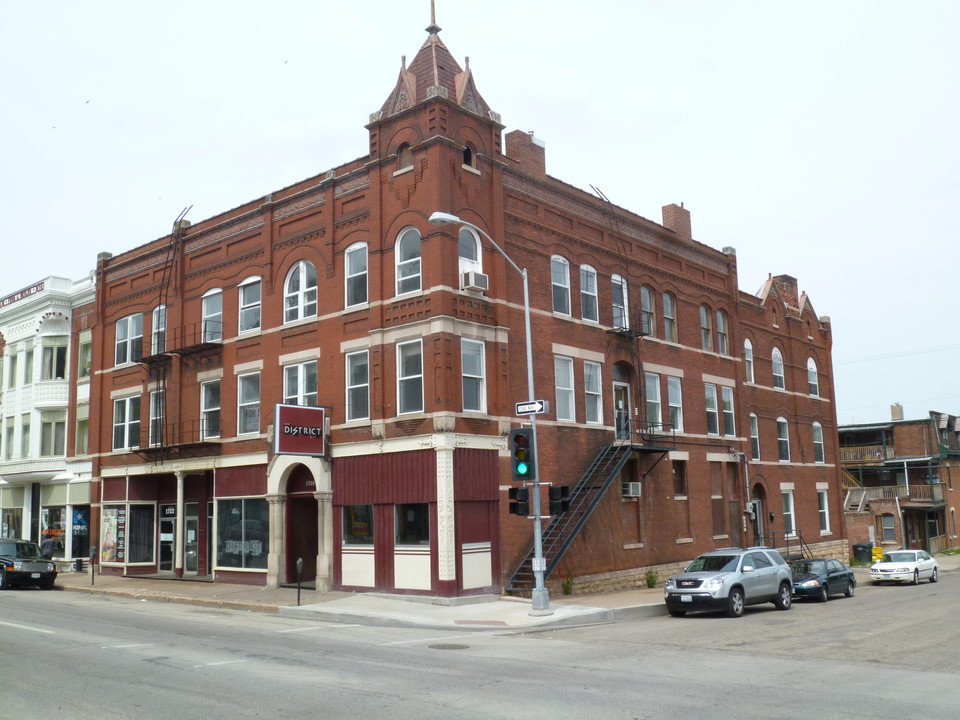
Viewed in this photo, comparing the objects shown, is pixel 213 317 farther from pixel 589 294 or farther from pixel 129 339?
pixel 589 294

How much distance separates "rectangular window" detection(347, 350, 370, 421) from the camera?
2536 centimetres

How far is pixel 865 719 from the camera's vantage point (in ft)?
30.3

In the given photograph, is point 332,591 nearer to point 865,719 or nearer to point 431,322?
point 431,322

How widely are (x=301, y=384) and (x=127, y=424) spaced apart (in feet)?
33.6

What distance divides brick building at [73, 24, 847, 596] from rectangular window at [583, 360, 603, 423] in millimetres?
118

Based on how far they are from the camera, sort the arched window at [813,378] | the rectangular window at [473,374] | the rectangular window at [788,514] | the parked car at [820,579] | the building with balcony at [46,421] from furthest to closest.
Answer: the arched window at [813,378] → the rectangular window at [788,514] → the building with balcony at [46,421] → the parked car at [820,579] → the rectangular window at [473,374]

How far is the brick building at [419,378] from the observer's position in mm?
24031

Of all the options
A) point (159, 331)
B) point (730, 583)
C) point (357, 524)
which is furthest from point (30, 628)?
point (159, 331)

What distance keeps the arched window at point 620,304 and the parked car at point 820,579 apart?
9.62m

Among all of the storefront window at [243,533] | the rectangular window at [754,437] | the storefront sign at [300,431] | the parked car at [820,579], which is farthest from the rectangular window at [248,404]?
the rectangular window at [754,437]

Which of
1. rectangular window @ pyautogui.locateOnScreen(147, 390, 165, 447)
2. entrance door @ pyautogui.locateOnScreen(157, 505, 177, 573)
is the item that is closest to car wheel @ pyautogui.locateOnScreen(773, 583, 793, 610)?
entrance door @ pyautogui.locateOnScreen(157, 505, 177, 573)

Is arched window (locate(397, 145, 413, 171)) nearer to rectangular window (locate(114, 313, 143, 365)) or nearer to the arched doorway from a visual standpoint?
the arched doorway

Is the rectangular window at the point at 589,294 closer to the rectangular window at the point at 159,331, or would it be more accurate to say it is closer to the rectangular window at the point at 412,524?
the rectangular window at the point at 412,524

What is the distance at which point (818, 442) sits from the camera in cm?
4359
